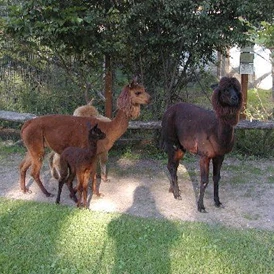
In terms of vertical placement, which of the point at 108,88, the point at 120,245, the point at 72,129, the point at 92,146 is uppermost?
the point at 108,88

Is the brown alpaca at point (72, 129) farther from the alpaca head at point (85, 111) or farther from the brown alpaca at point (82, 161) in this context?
the alpaca head at point (85, 111)

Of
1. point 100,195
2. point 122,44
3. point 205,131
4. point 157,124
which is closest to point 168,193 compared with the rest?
point 100,195

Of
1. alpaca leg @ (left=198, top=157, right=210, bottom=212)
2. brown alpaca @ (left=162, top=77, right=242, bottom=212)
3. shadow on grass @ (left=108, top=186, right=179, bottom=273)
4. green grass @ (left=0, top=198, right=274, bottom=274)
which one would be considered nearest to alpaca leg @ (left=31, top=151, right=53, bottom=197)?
green grass @ (left=0, top=198, right=274, bottom=274)

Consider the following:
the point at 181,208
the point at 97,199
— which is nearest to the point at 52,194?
the point at 97,199

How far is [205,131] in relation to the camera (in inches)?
249

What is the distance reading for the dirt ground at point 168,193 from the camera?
6.31 metres

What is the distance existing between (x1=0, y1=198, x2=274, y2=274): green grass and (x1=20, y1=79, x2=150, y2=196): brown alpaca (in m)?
1.51

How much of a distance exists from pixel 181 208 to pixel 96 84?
395 cm

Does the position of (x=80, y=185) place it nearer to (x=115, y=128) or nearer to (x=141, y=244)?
(x=115, y=128)

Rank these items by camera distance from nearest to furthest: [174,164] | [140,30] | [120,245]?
1. [120,245]
2. [174,164]
3. [140,30]

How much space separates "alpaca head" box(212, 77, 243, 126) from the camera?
225 inches

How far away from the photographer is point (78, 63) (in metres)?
9.12

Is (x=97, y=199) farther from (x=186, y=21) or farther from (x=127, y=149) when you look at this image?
(x=186, y=21)

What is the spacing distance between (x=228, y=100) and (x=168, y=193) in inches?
84.0
